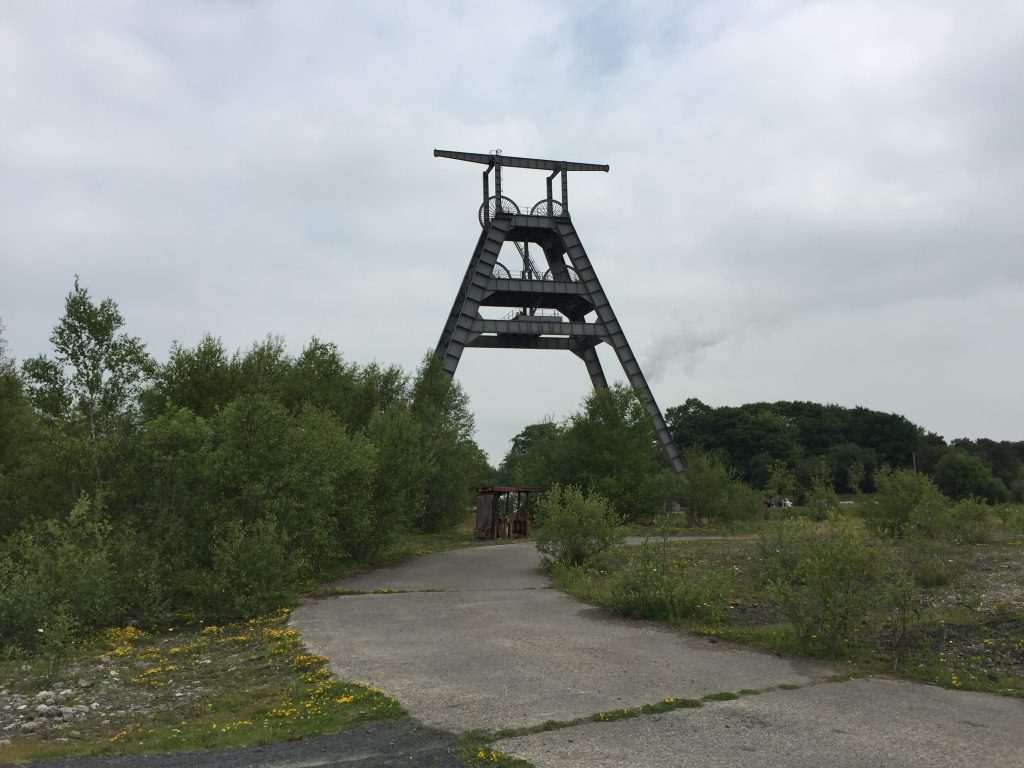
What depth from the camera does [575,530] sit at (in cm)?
1739

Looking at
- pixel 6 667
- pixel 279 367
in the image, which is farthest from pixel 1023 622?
pixel 279 367

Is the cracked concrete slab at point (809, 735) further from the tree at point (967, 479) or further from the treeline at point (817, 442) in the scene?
the treeline at point (817, 442)

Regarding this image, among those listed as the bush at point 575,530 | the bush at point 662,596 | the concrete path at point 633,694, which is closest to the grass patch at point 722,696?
the concrete path at point 633,694

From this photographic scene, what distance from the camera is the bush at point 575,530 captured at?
56.9ft

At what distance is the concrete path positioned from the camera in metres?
5.96

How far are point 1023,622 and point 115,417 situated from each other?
18986 mm

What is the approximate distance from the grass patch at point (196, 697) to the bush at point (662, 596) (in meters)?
4.96

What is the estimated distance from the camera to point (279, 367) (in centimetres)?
3142

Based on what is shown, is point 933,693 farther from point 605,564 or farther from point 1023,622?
point 605,564

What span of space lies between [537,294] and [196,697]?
33.9 metres

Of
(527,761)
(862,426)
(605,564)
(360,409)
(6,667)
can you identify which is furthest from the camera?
(862,426)

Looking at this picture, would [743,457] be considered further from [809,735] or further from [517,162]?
[809,735]

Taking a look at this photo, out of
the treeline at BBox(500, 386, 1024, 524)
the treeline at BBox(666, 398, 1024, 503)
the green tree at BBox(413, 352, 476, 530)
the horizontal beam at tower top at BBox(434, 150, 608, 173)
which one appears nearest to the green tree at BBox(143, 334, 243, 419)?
the green tree at BBox(413, 352, 476, 530)

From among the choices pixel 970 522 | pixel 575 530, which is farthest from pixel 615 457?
pixel 575 530
